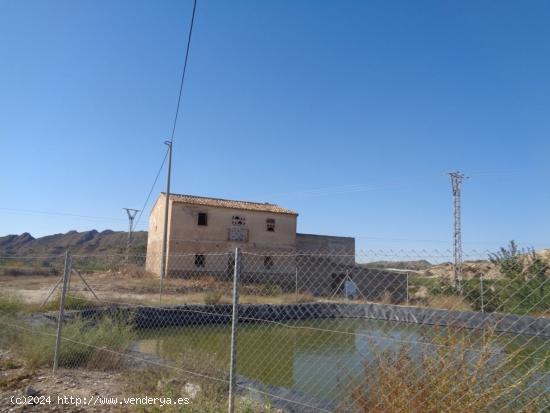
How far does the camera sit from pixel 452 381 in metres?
3.13

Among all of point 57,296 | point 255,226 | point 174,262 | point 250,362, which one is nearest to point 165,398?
point 250,362

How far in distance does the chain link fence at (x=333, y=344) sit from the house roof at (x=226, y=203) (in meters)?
9.30

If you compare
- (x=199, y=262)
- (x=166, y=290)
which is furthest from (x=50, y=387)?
(x=199, y=262)

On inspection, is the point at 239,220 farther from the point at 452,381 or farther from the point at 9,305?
the point at 452,381

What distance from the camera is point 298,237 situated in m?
30.4

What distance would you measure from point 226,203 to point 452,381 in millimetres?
26288

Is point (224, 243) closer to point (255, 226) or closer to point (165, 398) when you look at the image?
point (255, 226)

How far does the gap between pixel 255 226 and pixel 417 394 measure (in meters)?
25.6

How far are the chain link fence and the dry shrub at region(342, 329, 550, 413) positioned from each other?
0.01m

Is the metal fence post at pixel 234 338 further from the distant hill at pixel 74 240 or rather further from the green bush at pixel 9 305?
the distant hill at pixel 74 240

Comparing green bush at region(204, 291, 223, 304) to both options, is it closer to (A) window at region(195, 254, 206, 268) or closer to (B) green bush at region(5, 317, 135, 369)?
(A) window at region(195, 254, 206, 268)

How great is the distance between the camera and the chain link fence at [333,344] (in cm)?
317

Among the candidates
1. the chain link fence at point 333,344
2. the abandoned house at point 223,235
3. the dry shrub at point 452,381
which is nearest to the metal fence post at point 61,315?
the chain link fence at point 333,344

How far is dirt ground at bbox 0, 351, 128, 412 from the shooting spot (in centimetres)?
418
